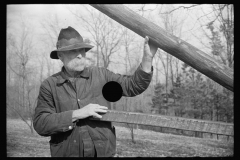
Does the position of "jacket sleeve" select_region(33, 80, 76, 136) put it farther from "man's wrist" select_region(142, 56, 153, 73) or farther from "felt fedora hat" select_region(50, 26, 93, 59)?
"man's wrist" select_region(142, 56, 153, 73)

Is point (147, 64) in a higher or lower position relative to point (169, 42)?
lower

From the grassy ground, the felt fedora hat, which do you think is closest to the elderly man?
the felt fedora hat

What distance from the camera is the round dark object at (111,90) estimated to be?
5.91ft

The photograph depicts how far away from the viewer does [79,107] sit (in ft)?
5.62

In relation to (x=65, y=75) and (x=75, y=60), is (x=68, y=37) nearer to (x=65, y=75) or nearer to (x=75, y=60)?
(x=75, y=60)

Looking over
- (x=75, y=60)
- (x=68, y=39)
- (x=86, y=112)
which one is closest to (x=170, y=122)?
(x=86, y=112)

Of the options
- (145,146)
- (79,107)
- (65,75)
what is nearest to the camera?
(79,107)

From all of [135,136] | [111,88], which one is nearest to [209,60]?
[111,88]

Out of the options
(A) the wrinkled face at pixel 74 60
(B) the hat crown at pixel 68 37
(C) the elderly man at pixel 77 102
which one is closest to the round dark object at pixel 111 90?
(C) the elderly man at pixel 77 102

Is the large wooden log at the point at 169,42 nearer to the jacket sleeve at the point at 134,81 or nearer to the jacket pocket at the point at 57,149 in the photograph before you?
the jacket sleeve at the point at 134,81

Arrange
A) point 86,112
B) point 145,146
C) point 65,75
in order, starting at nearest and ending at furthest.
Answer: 1. point 86,112
2. point 65,75
3. point 145,146

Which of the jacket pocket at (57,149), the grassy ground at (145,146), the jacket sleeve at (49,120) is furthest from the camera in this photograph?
the grassy ground at (145,146)

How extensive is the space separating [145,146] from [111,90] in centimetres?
797
